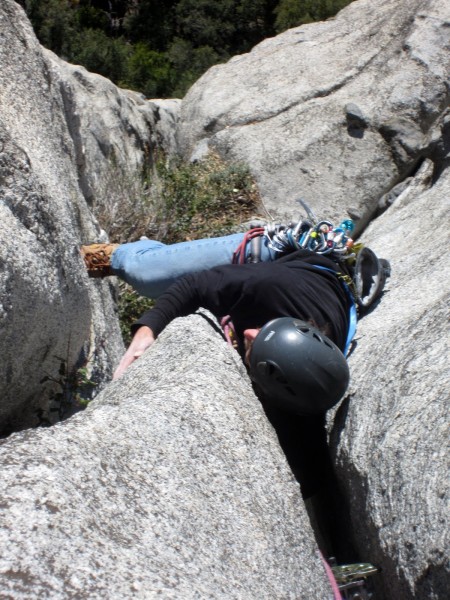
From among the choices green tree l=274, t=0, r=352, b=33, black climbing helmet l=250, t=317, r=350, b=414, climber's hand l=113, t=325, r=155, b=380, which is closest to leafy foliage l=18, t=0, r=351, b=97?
green tree l=274, t=0, r=352, b=33

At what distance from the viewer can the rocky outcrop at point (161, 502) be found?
2176mm

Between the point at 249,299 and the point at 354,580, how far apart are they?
4.64 feet

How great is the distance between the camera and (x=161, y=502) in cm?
259

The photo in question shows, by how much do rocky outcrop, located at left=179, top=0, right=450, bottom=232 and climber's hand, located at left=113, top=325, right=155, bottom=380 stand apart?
159 inches

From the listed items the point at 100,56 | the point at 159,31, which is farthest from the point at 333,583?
the point at 159,31

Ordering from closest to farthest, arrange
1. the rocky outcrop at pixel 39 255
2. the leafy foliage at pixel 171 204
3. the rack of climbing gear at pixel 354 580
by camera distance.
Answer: the rack of climbing gear at pixel 354 580, the rocky outcrop at pixel 39 255, the leafy foliage at pixel 171 204

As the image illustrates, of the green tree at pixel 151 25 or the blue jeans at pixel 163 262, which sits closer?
the blue jeans at pixel 163 262

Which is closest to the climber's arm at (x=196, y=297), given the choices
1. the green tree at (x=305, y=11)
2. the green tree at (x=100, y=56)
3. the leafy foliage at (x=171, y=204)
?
the leafy foliage at (x=171, y=204)

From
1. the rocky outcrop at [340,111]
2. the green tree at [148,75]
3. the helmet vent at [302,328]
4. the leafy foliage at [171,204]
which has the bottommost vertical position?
the green tree at [148,75]

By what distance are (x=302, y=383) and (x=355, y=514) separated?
0.57 metres

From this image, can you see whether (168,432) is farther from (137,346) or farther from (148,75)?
(148,75)

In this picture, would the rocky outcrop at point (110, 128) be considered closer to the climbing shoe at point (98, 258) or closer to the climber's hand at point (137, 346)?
the climbing shoe at point (98, 258)

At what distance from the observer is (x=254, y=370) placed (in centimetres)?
407

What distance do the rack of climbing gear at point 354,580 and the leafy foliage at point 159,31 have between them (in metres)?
14.7
